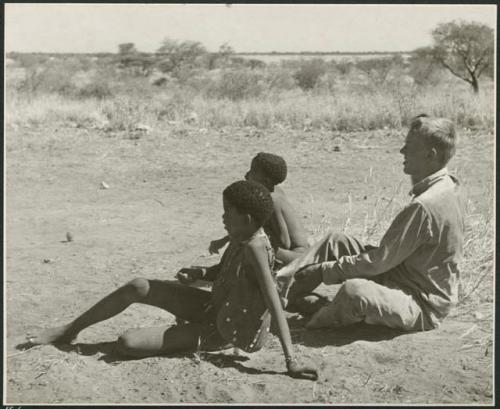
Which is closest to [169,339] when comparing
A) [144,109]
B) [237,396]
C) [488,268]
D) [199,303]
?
[199,303]

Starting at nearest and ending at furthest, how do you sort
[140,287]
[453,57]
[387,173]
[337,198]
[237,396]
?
1. [237,396]
2. [140,287]
3. [337,198]
4. [387,173]
5. [453,57]

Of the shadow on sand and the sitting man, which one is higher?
the sitting man

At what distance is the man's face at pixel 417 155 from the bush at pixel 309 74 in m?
18.3

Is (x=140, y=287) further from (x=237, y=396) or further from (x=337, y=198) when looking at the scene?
(x=337, y=198)

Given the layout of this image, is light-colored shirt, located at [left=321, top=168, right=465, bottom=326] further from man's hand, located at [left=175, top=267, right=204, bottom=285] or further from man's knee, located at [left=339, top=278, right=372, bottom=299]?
man's hand, located at [left=175, top=267, right=204, bottom=285]

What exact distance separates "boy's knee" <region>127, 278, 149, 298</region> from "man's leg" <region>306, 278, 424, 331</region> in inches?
38.3

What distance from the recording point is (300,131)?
36.6ft

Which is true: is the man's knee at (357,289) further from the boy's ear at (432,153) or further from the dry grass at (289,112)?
the dry grass at (289,112)

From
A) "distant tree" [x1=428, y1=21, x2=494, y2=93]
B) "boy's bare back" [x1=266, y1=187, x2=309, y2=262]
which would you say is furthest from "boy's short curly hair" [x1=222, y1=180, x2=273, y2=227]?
"distant tree" [x1=428, y1=21, x2=494, y2=93]

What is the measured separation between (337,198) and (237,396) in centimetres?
424

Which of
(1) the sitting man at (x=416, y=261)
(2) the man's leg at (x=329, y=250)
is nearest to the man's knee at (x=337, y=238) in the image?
(2) the man's leg at (x=329, y=250)

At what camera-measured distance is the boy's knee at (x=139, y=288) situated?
12.2 ft

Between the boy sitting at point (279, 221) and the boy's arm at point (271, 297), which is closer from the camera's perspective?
the boy's arm at point (271, 297)

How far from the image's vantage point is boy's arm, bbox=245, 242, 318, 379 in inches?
138
